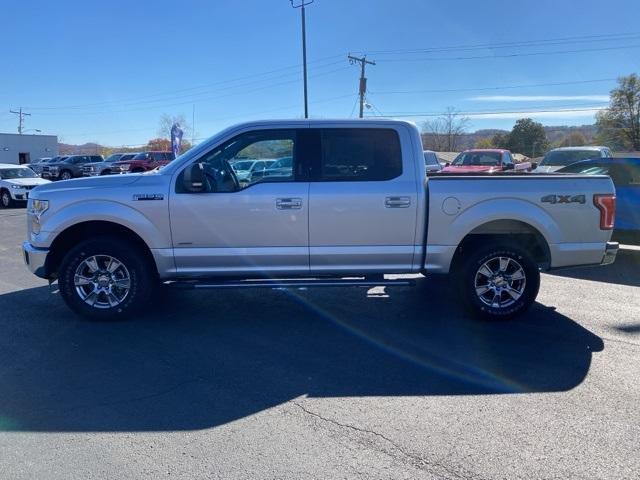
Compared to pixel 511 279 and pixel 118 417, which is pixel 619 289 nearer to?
pixel 511 279

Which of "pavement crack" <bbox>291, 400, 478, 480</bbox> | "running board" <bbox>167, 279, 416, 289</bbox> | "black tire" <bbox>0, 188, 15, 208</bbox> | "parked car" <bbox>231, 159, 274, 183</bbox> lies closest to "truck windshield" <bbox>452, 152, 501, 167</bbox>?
"running board" <bbox>167, 279, 416, 289</bbox>

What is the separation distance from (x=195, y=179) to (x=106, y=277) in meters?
1.44

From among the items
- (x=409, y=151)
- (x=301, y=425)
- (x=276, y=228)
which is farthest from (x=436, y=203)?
(x=301, y=425)

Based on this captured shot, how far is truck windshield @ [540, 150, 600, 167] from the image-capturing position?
17.5 meters

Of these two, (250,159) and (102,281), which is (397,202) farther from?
(102,281)

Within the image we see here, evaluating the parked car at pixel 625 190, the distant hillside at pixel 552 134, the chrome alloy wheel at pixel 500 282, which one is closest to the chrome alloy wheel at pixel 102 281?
the chrome alloy wheel at pixel 500 282

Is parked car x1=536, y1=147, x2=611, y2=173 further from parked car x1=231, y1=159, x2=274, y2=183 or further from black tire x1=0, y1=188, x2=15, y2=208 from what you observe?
black tire x1=0, y1=188, x2=15, y2=208

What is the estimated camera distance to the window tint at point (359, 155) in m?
5.40

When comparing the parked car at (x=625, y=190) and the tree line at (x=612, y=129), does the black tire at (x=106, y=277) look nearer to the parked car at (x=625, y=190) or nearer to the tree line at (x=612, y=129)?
the parked car at (x=625, y=190)

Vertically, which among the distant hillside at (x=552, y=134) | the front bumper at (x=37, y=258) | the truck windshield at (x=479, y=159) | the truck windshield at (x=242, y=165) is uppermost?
the distant hillside at (x=552, y=134)

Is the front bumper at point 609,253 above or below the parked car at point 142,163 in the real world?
below

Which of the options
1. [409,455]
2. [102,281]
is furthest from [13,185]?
[409,455]

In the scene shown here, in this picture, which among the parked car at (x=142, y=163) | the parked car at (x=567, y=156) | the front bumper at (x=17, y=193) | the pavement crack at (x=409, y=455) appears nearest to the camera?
the pavement crack at (x=409, y=455)

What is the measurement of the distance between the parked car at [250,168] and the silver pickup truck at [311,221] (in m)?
0.06
